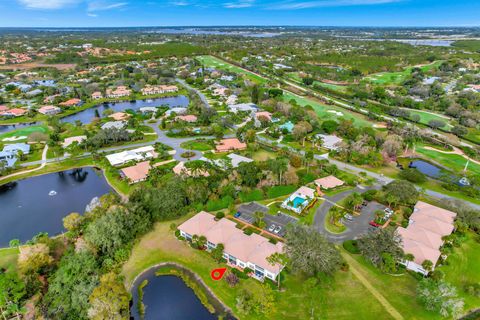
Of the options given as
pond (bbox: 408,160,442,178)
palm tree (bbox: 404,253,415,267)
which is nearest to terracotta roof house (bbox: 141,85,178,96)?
pond (bbox: 408,160,442,178)

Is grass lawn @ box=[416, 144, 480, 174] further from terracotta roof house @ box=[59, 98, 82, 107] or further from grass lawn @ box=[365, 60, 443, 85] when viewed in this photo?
terracotta roof house @ box=[59, 98, 82, 107]

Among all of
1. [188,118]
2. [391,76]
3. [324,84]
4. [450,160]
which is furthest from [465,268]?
[391,76]

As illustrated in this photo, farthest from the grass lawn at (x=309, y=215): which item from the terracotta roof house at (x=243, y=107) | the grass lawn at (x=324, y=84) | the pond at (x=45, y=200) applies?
the grass lawn at (x=324, y=84)

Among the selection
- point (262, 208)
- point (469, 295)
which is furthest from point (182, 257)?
point (469, 295)

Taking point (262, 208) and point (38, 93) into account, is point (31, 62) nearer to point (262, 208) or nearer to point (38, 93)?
point (38, 93)

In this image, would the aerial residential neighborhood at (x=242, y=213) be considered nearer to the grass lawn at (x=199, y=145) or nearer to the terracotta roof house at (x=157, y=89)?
the grass lawn at (x=199, y=145)

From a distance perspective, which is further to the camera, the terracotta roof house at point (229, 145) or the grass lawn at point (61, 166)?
the terracotta roof house at point (229, 145)
